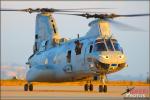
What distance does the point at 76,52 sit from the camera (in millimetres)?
35562

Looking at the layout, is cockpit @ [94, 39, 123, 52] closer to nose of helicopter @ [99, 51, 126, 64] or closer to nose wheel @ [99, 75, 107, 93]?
nose of helicopter @ [99, 51, 126, 64]

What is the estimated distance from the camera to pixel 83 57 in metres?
34.7

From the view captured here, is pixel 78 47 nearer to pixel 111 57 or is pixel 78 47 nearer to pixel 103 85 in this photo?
pixel 111 57

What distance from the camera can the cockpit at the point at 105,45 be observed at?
3372 cm

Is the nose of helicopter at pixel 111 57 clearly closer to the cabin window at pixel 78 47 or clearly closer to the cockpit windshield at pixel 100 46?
the cockpit windshield at pixel 100 46

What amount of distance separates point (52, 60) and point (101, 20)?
5975mm

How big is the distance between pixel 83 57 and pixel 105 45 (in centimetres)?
186

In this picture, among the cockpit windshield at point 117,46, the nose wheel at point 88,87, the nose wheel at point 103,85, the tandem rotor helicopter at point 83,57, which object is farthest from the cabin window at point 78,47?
the nose wheel at point 88,87

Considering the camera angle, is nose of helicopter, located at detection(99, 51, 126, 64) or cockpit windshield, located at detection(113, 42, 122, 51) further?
cockpit windshield, located at detection(113, 42, 122, 51)

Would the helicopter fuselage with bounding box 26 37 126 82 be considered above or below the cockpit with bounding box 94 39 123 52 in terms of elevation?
below

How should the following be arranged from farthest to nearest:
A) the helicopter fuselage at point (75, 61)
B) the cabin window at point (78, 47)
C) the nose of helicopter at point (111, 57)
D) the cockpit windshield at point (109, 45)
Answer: the cabin window at point (78, 47)
the cockpit windshield at point (109, 45)
the helicopter fuselage at point (75, 61)
the nose of helicopter at point (111, 57)

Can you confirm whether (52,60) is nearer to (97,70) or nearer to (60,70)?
(60,70)

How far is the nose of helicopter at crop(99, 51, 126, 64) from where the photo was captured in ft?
108

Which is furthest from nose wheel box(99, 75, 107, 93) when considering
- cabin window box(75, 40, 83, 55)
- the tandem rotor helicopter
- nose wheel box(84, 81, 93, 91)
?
nose wheel box(84, 81, 93, 91)
